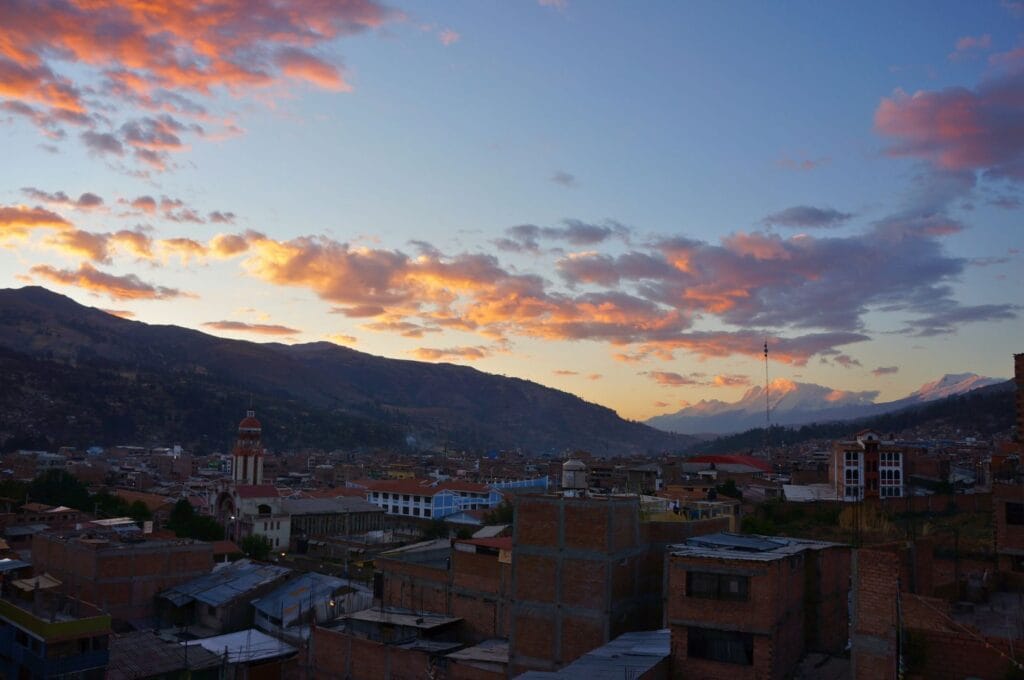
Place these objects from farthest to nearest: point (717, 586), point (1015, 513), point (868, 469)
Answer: point (868, 469) < point (1015, 513) < point (717, 586)

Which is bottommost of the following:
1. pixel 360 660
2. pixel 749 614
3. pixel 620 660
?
pixel 360 660

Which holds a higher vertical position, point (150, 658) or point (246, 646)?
point (150, 658)

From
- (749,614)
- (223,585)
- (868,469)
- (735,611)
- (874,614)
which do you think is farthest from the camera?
(868,469)

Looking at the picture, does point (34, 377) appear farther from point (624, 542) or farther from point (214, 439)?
point (624, 542)

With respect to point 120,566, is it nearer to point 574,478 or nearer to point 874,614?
point 574,478

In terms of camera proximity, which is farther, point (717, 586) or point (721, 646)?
point (717, 586)

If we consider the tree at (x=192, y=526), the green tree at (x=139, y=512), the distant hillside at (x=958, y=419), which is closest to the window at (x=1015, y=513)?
the tree at (x=192, y=526)

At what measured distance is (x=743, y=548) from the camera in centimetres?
1881

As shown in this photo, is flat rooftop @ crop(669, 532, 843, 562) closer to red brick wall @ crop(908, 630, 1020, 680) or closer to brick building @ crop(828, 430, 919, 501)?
red brick wall @ crop(908, 630, 1020, 680)

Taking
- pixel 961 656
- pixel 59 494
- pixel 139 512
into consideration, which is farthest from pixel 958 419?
pixel 961 656

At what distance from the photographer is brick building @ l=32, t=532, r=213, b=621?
32.9 meters

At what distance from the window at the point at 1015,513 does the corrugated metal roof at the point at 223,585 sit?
28.3m

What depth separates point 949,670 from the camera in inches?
521

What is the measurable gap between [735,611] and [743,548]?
2.26m
